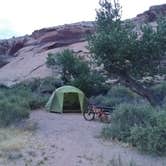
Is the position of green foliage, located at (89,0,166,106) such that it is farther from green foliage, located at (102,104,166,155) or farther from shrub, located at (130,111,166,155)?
shrub, located at (130,111,166,155)

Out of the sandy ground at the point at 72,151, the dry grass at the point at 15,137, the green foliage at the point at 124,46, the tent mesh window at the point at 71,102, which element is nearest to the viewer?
the sandy ground at the point at 72,151

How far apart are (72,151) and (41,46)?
35.8m

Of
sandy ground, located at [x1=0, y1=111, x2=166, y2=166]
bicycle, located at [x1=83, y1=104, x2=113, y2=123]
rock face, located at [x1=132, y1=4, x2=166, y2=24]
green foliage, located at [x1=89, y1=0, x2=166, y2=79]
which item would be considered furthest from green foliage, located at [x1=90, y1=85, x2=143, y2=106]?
rock face, located at [x1=132, y1=4, x2=166, y2=24]

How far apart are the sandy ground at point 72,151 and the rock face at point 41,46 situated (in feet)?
70.7

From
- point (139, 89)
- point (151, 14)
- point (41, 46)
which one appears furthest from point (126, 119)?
point (151, 14)

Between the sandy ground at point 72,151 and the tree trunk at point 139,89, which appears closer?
the sandy ground at point 72,151

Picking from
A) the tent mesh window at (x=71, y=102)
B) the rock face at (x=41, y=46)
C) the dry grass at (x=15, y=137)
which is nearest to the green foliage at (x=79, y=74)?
the tent mesh window at (x=71, y=102)

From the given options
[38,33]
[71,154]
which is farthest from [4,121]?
[38,33]

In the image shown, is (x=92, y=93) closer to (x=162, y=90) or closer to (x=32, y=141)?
(x=162, y=90)

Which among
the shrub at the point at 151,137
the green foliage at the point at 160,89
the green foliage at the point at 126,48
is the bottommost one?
the green foliage at the point at 160,89

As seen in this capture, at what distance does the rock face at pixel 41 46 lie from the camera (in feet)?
123

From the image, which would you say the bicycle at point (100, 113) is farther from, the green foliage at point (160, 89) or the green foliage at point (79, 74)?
the green foliage at point (79, 74)

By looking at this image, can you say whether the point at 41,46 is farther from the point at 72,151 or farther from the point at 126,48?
the point at 72,151

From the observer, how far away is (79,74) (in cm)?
2664
